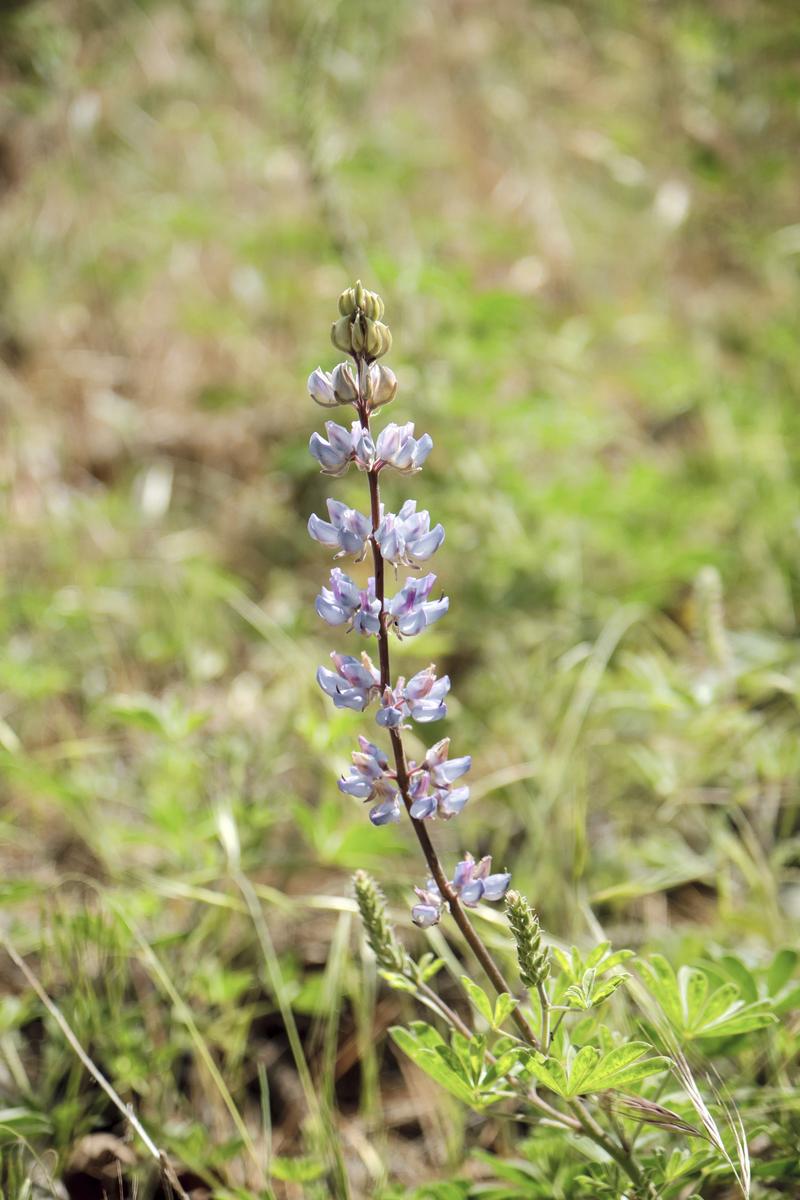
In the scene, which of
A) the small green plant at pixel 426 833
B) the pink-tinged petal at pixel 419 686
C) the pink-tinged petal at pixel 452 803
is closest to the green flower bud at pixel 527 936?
the small green plant at pixel 426 833

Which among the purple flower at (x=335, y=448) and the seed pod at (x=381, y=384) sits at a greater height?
the seed pod at (x=381, y=384)

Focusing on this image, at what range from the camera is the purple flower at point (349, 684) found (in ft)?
3.60

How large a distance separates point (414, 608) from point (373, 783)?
199 mm

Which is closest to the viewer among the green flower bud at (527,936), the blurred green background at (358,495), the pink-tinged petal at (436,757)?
the green flower bud at (527,936)

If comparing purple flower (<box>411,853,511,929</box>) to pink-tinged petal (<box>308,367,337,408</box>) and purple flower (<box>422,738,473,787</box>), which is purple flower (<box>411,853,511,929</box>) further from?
pink-tinged petal (<box>308,367,337,408</box>)

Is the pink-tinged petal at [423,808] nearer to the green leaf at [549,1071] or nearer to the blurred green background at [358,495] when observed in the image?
the green leaf at [549,1071]

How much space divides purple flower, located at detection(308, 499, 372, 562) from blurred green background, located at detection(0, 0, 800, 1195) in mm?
793

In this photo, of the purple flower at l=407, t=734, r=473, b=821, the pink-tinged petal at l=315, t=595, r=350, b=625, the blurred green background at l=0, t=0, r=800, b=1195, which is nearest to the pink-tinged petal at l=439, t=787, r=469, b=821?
the purple flower at l=407, t=734, r=473, b=821

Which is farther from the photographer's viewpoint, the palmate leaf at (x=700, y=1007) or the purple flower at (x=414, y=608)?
the palmate leaf at (x=700, y=1007)

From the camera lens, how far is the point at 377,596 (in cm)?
111

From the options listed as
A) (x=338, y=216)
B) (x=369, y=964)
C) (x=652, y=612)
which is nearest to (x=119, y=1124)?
(x=369, y=964)

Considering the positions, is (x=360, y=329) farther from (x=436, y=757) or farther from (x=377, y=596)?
(x=436, y=757)

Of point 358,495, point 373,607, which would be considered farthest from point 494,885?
point 358,495

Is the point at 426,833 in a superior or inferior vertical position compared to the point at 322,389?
inferior
